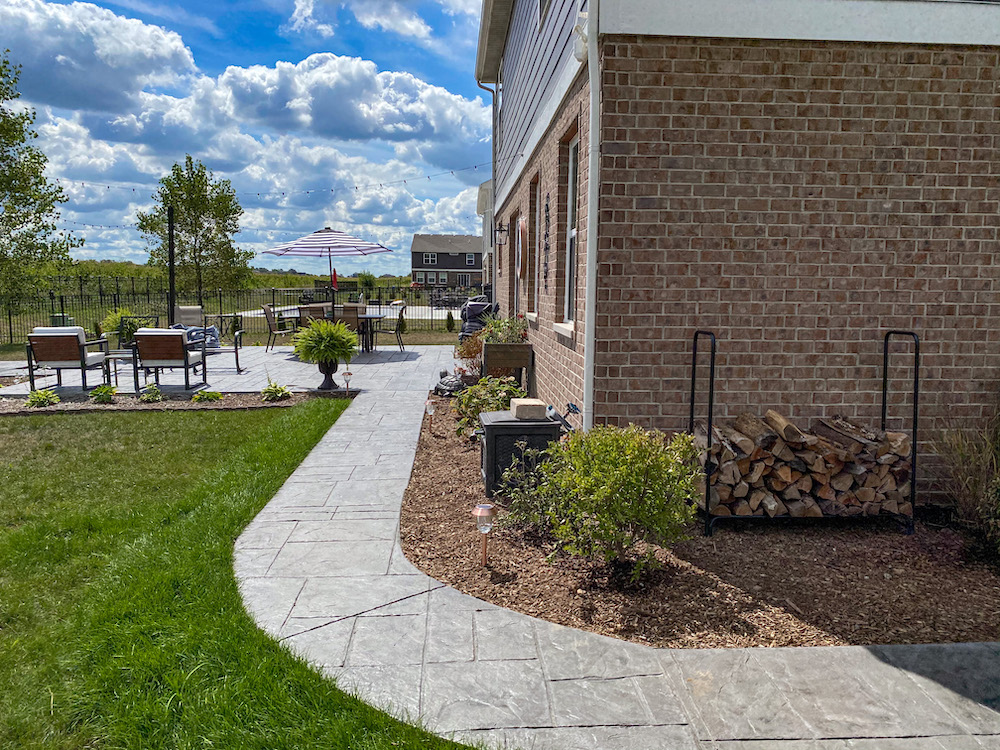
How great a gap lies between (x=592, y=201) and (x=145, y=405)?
268 inches

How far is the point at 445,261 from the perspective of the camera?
65.6 meters

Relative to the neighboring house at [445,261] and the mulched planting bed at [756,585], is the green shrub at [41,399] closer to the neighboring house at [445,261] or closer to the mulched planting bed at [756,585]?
the mulched planting bed at [756,585]

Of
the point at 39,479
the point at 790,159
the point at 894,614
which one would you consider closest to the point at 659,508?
the point at 894,614

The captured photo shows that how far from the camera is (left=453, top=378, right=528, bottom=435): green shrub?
249 inches

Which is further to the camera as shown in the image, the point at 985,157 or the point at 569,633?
the point at 985,157

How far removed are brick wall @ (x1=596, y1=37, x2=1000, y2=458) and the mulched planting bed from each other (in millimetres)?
878

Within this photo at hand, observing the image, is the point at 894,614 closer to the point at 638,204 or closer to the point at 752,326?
the point at 752,326

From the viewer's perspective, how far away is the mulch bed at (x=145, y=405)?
8320 millimetres

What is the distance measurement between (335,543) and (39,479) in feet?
9.99

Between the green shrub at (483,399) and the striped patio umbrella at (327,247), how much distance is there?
8946 mm

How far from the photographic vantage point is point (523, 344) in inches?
291

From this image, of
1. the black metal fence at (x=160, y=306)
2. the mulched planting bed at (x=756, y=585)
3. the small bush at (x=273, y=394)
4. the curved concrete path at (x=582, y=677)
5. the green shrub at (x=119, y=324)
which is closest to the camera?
the curved concrete path at (x=582, y=677)

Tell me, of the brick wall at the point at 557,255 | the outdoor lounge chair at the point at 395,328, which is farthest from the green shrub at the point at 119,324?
the brick wall at the point at 557,255

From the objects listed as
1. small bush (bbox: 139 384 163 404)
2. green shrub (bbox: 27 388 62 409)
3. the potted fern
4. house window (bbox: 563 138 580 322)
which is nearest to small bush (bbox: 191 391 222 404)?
small bush (bbox: 139 384 163 404)
